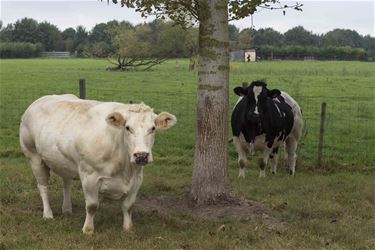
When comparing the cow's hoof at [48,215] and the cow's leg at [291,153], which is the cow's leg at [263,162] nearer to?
the cow's leg at [291,153]

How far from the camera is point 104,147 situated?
6344 mm

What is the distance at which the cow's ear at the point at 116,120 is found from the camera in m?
6.14

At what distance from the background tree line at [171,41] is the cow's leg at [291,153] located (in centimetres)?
285

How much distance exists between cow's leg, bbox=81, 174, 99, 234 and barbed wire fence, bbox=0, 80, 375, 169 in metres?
1.75

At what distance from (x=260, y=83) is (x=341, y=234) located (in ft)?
14.9

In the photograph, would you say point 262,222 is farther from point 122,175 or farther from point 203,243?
point 122,175

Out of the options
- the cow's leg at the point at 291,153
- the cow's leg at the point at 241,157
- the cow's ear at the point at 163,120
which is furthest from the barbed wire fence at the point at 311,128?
the cow's leg at the point at 241,157

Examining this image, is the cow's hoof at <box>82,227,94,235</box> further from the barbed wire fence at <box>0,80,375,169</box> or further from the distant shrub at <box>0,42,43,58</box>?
the distant shrub at <box>0,42,43,58</box>

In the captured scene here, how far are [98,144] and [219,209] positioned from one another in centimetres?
211

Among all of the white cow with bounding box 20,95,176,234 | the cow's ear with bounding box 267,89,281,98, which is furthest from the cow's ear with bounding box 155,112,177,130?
the cow's ear with bounding box 267,89,281,98

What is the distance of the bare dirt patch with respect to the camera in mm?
7154

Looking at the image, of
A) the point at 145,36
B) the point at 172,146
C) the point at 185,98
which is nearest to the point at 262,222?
the point at 172,146

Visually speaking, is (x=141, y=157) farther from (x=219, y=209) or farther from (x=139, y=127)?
(x=219, y=209)

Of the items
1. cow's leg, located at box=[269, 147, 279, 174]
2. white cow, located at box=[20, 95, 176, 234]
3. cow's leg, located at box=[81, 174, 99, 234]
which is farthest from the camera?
cow's leg, located at box=[269, 147, 279, 174]
